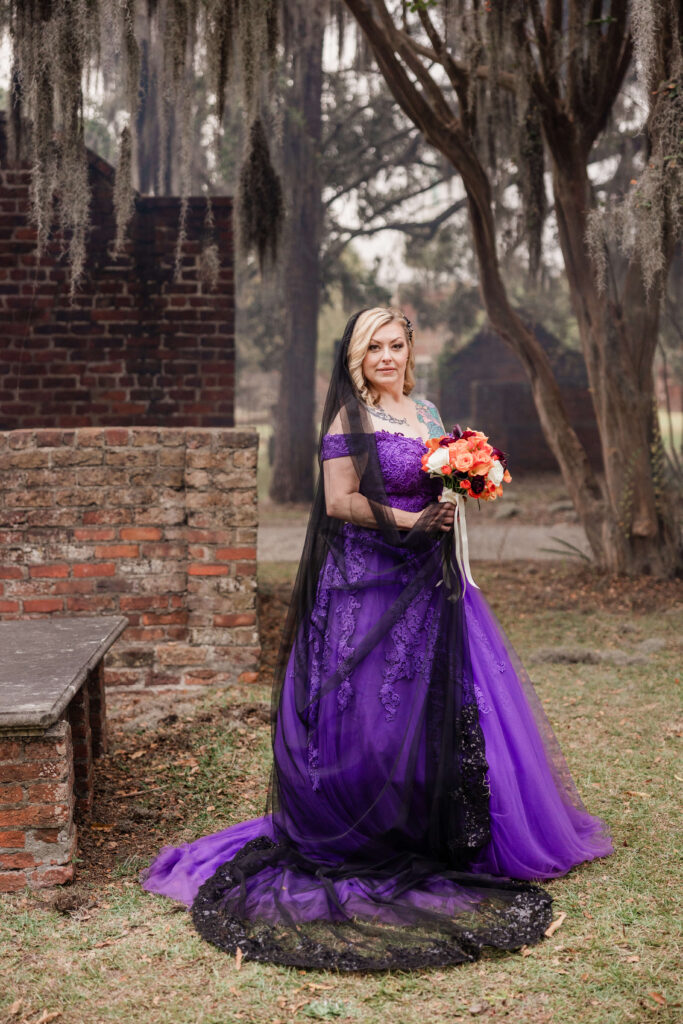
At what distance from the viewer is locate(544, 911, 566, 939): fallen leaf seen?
3110 millimetres

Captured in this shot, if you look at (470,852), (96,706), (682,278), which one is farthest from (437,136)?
(682,278)

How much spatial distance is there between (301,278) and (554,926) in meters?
13.4

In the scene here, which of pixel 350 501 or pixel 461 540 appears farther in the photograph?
pixel 461 540

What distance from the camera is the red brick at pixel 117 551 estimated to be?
19.1ft

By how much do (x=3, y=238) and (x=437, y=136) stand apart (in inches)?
135

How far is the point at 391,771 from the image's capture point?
134 inches

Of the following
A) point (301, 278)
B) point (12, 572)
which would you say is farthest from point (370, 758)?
point (301, 278)

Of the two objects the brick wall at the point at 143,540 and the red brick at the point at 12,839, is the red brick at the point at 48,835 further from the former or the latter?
the brick wall at the point at 143,540

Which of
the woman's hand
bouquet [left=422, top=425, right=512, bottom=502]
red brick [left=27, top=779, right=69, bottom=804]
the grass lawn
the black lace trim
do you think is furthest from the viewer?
the woman's hand

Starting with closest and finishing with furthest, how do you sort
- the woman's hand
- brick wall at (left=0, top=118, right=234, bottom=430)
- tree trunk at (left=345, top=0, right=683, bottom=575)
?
the woman's hand
brick wall at (left=0, top=118, right=234, bottom=430)
tree trunk at (left=345, top=0, right=683, bottom=575)

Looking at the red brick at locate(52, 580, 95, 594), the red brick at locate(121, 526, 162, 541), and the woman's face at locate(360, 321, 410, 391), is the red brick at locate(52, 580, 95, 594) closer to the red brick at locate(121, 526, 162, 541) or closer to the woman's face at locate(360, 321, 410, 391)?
the red brick at locate(121, 526, 162, 541)

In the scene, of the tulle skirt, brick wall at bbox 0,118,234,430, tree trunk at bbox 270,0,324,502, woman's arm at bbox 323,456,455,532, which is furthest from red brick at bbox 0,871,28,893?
tree trunk at bbox 270,0,324,502

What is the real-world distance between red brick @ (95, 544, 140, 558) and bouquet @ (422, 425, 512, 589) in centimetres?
271

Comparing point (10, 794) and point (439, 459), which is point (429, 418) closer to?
point (439, 459)
